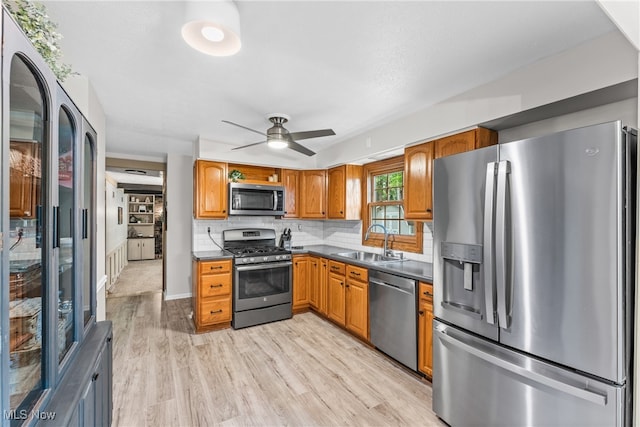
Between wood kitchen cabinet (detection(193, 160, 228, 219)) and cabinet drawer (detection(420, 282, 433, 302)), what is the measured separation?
2.72m

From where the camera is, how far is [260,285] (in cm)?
383

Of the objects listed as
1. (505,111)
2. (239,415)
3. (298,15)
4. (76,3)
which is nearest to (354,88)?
Answer: (298,15)

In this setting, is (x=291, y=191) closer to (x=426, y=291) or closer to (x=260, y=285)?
Result: (x=260, y=285)

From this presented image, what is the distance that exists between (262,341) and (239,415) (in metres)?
1.21

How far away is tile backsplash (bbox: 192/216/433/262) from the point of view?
4.25 meters

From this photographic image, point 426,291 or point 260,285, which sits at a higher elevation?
point 426,291

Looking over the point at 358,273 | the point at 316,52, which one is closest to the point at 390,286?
the point at 358,273

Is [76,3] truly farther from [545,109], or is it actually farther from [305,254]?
[305,254]

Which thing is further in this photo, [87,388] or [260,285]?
[260,285]

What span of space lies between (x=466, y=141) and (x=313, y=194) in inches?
98.0

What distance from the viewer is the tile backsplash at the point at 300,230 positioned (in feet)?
13.9

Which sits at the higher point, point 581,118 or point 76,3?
point 76,3

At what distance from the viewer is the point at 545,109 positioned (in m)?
2.00

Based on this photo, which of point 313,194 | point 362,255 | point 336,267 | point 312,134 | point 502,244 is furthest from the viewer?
point 313,194
